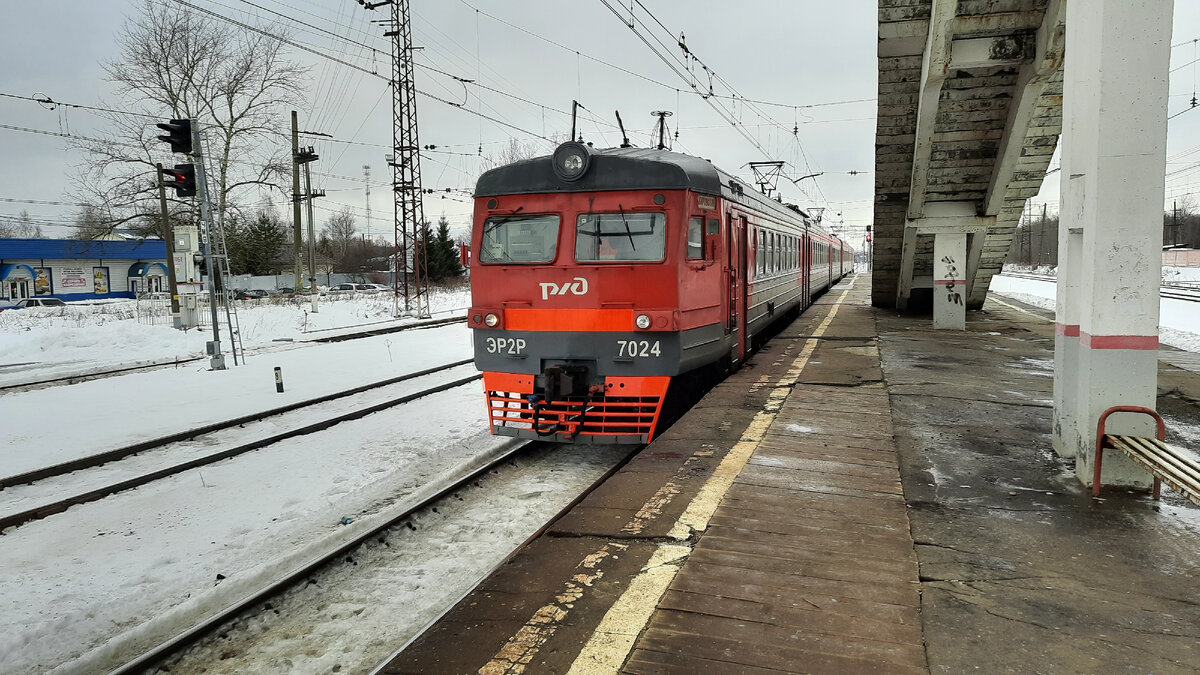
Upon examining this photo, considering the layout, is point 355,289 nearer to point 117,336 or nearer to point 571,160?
point 117,336

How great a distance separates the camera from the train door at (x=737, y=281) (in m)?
8.57

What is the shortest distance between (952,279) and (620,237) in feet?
34.5

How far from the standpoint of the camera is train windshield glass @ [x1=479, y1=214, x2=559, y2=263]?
723cm

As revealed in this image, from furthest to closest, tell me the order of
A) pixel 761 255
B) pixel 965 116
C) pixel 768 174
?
pixel 768 174, pixel 965 116, pixel 761 255

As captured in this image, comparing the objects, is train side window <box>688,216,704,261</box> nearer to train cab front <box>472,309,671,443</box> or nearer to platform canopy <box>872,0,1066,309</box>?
train cab front <box>472,309,671,443</box>

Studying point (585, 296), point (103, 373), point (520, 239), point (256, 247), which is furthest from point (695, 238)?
point (256, 247)

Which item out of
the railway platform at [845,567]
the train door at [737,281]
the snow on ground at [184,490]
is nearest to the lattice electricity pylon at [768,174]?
the snow on ground at [184,490]

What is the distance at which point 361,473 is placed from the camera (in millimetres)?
7297

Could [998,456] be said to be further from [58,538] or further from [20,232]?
[20,232]

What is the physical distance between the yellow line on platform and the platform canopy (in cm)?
697

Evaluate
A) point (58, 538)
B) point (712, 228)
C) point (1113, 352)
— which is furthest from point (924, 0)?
point (58, 538)

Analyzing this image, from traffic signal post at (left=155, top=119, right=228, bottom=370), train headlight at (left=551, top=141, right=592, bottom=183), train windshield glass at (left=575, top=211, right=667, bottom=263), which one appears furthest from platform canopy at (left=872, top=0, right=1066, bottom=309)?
traffic signal post at (left=155, top=119, right=228, bottom=370)

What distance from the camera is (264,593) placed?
14.5 ft

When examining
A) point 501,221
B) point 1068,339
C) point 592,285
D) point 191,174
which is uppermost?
point 191,174
